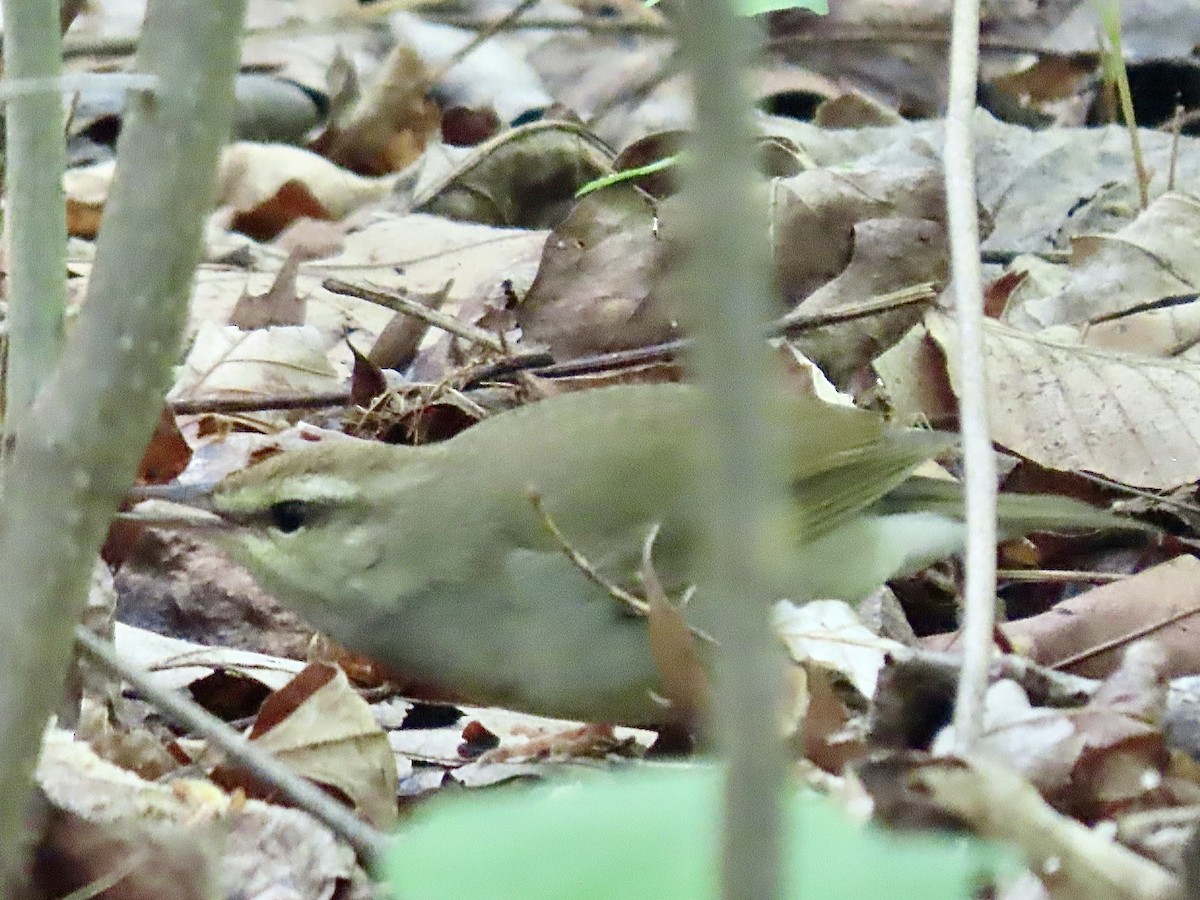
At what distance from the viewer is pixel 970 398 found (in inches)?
117

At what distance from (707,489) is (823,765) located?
192 centimetres

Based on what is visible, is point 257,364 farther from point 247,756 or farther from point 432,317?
point 247,756

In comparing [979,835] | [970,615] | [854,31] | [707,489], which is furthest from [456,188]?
[707,489]

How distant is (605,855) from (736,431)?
1.18 feet

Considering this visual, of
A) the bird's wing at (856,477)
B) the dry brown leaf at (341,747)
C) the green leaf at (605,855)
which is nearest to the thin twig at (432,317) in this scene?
the bird's wing at (856,477)

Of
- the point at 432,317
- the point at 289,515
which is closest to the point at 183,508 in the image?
the point at 289,515

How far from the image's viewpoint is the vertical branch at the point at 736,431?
2.38ft

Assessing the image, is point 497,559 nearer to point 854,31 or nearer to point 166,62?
point 166,62

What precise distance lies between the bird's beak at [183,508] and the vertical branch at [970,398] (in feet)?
4.57

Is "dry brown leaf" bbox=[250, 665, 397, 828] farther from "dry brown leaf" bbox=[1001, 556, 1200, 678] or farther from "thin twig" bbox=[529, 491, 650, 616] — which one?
"dry brown leaf" bbox=[1001, 556, 1200, 678]

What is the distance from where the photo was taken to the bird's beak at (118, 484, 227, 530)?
3.30 metres

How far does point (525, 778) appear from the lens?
2.96 meters

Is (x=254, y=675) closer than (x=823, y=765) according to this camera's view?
No

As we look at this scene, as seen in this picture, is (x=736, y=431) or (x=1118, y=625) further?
(x=1118, y=625)
